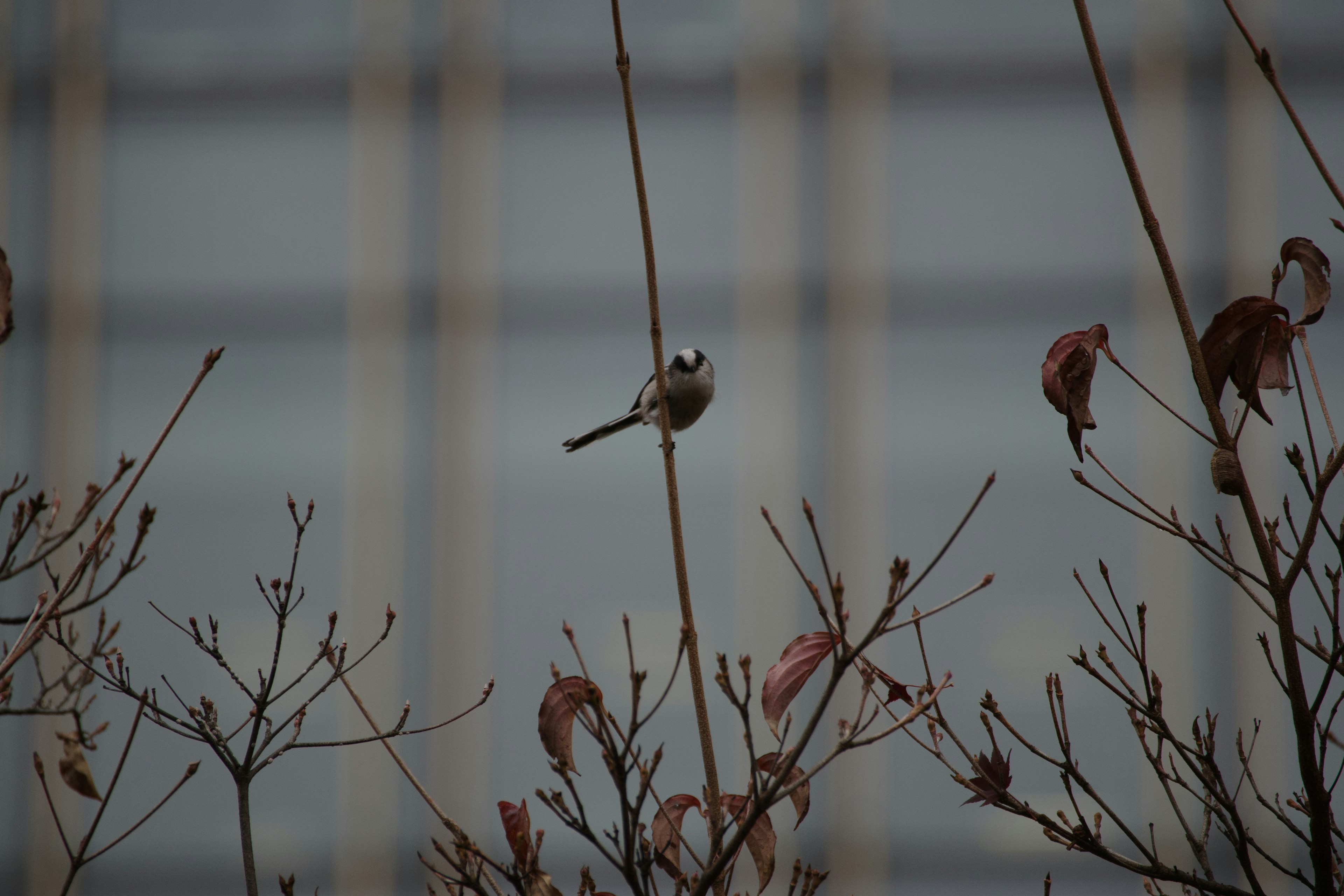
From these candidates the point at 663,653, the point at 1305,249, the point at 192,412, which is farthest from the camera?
the point at 192,412

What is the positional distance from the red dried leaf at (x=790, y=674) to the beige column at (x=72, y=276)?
4.13 m

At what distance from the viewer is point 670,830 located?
0.92 m

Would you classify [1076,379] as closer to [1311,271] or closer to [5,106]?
[1311,271]

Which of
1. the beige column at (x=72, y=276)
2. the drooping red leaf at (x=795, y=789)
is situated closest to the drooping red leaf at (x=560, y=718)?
the drooping red leaf at (x=795, y=789)

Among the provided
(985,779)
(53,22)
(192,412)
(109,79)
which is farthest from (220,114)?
(985,779)

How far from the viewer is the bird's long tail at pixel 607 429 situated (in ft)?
6.72

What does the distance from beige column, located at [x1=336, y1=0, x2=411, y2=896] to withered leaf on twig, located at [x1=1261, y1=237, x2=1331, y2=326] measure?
12.1 feet

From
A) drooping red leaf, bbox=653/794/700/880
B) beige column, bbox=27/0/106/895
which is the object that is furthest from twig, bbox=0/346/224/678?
beige column, bbox=27/0/106/895

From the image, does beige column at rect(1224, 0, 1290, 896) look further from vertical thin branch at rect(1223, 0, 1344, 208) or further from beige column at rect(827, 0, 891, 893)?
vertical thin branch at rect(1223, 0, 1344, 208)

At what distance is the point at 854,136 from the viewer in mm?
4316

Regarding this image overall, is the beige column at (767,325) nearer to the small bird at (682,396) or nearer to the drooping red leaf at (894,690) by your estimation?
the small bird at (682,396)

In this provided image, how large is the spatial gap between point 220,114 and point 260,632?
2441mm

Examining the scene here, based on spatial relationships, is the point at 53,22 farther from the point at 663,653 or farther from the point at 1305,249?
the point at 1305,249

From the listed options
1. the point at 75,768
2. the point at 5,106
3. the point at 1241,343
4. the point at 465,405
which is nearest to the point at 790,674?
the point at 1241,343
